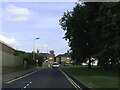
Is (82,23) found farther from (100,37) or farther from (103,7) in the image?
(103,7)

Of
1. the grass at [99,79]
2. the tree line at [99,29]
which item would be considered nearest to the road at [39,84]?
the grass at [99,79]

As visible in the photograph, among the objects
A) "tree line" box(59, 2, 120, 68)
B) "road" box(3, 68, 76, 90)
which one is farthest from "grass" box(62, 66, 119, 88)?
"tree line" box(59, 2, 120, 68)

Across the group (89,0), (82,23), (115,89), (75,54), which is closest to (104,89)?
(115,89)

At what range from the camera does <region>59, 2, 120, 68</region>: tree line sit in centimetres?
4428

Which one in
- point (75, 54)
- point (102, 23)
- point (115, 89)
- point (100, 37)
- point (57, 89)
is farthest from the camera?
point (75, 54)

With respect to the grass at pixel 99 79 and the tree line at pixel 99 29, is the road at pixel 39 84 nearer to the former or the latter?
the grass at pixel 99 79

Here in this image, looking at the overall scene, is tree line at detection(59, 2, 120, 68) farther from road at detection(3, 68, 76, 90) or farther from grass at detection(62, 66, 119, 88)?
road at detection(3, 68, 76, 90)

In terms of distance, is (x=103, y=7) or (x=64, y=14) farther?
(x=64, y=14)

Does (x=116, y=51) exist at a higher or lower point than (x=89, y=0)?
lower

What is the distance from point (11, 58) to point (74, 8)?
42.5 feet

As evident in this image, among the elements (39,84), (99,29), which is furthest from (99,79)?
(99,29)

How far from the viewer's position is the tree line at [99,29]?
4428cm

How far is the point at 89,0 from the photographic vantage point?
4988 cm

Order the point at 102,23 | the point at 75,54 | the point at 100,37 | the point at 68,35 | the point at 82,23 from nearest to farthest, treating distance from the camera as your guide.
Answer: the point at 102,23, the point at 100,37, the point at 82,23, the point at 68,35, the point at 75,54
